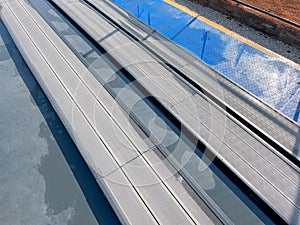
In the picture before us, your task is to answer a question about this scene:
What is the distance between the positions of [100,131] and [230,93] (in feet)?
9.04

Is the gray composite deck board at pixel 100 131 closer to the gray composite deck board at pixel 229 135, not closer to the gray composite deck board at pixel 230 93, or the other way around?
the gray composite deck board at pixel 229 135

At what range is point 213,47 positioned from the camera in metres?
7.37

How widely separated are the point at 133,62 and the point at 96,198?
3.24m

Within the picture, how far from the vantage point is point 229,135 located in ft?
13.9

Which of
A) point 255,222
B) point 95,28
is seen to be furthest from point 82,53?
point 255,222

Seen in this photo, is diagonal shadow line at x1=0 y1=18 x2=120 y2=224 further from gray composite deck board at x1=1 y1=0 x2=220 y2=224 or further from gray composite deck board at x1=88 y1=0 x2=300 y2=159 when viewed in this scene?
gray composite deck board at x1=88 y1=0 x2=300 y2=159

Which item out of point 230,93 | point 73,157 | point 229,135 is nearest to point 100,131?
point 73,157

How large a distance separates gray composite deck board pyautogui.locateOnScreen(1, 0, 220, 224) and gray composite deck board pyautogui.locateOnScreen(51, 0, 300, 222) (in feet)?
2.94

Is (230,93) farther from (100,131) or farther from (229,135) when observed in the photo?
(100,131)

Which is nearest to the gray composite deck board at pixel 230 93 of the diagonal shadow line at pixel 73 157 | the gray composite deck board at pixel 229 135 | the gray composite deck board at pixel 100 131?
the gray composite deck board at pixel 229 135

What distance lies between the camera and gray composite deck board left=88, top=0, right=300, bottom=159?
14.4ft

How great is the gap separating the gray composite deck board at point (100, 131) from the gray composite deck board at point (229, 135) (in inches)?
35.3

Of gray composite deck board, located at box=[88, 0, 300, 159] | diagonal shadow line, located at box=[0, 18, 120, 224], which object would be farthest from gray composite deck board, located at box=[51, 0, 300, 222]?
diagonal shadow line, located at box=[0, 18, 120, 224]

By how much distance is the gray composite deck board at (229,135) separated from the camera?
11.7 feet
